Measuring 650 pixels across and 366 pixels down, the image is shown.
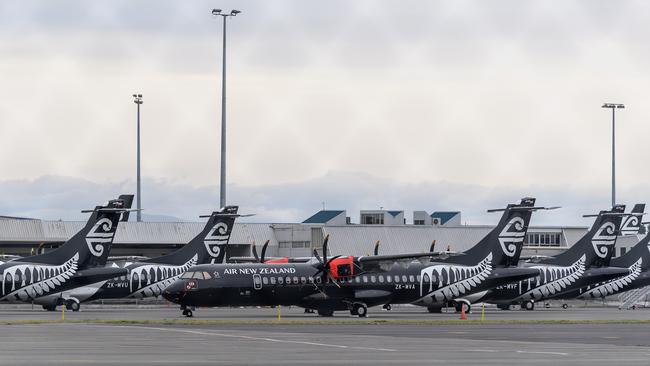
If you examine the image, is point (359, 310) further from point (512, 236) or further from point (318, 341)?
point (318, 341)

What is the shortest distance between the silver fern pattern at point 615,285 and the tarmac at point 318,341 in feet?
63.6

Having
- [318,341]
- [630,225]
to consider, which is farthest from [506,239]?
[318,341]

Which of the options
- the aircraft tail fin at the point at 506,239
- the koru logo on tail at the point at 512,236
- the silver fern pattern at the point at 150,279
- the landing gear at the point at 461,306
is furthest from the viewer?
the silver fern pattern at the point at 150,279

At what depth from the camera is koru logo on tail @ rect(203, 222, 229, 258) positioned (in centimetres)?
7619

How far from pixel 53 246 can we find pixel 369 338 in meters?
68.4

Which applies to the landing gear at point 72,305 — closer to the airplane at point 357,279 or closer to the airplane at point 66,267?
the airplane at point 66,267

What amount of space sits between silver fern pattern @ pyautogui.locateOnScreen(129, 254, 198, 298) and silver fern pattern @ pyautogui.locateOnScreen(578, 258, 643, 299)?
89.5 ft

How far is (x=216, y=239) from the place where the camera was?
3007 inches

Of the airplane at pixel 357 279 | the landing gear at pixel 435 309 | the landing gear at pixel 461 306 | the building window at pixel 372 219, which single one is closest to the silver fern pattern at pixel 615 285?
the airplane at pixel 357 279

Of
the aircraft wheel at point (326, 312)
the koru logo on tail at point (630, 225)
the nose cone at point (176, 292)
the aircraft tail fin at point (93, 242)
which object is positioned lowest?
the aircraft wheel at point (326, 312)

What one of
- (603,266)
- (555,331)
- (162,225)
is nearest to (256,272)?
(555,331)

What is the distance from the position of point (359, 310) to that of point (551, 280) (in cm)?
1603

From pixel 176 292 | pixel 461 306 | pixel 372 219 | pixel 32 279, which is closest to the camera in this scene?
pixel 176 292

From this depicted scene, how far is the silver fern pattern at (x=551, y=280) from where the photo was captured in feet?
249
